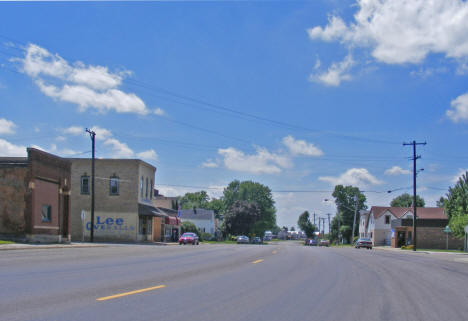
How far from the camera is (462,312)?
8.92 m

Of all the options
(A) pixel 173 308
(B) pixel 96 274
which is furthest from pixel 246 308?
(B) pixel 96 274

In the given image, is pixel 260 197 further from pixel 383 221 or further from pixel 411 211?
pixel 411 211

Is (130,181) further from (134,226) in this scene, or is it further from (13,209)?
(13,209)

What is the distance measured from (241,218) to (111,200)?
52662mm

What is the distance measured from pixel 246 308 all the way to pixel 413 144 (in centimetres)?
4661

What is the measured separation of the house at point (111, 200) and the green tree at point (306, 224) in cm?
13897

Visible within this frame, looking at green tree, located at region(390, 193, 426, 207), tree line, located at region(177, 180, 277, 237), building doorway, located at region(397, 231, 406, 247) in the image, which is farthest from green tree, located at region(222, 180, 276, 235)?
building doorway, located at region(397, 231, 406, 247)

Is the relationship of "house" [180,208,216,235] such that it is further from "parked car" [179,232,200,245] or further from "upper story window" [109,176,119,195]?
"upper story window" [109,176,119,195]

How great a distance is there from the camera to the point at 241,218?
101m

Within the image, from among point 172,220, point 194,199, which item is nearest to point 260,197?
point 194,199

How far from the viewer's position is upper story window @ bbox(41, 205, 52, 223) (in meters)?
34.7

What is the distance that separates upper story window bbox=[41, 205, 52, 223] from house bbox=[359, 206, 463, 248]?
43.3 m

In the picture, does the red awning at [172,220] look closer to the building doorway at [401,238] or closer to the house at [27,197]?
the house at [27,197]

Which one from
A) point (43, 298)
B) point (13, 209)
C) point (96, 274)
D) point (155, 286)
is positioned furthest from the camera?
point (13, 209)
